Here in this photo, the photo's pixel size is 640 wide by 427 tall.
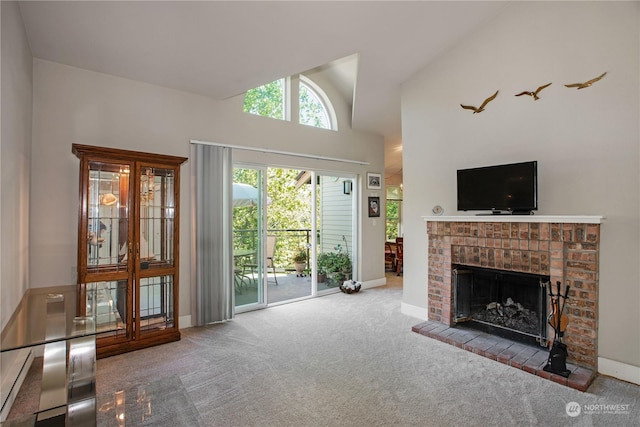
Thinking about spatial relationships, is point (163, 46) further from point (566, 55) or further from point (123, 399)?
point (566, 55)

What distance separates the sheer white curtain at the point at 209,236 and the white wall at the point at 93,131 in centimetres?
10

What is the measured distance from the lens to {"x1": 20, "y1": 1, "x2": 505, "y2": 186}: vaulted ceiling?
8.50ft

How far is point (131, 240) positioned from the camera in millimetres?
3240

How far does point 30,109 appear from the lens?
2.91 meters

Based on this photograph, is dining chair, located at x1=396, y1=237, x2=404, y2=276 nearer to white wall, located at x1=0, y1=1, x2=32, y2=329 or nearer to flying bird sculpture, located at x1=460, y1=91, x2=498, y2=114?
flying bird sculpture, located at x1=460, y1=91, x2=498, y2=114

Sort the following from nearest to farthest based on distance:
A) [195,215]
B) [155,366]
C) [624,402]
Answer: [624,402] < [155,366] < [195,215]

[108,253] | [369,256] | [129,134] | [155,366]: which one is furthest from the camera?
[369,256]

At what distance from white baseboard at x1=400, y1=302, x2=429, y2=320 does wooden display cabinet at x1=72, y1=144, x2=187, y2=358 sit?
9.27 ft

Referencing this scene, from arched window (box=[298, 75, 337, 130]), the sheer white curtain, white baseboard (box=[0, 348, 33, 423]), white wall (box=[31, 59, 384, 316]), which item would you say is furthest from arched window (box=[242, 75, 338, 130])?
white baseboard (box=[0, 348, 33, 423])

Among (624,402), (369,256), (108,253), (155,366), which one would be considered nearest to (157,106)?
(108,253)

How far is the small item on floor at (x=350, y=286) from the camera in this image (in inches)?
215

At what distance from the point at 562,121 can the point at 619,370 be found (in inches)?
86.7

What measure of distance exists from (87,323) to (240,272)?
2940mm

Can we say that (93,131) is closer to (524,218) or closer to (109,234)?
(109,234)
